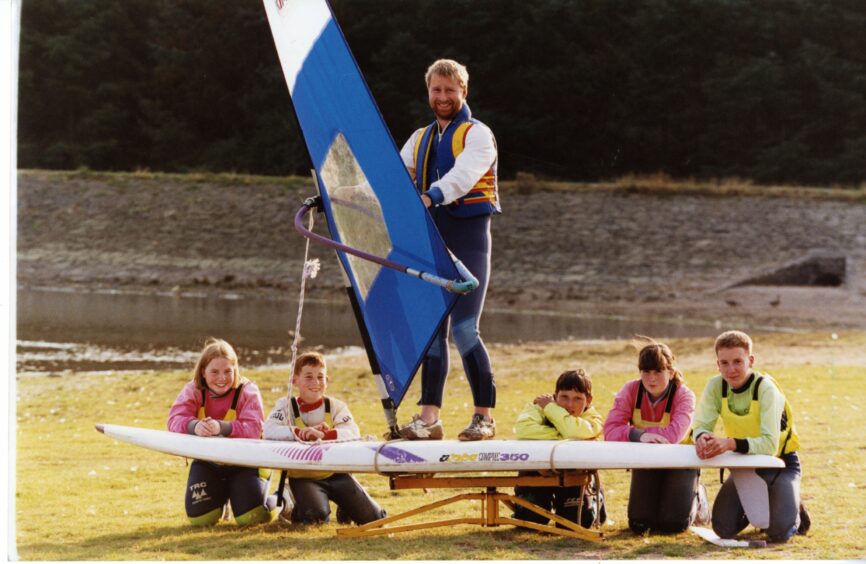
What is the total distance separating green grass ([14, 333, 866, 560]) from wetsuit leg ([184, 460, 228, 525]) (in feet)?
0.23

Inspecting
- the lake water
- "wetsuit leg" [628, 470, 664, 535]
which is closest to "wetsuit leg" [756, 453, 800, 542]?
"wetsuit leg" [628, 470, 664, 535]

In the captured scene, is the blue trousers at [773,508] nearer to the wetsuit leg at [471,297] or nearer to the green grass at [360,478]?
the green grass at [360,478]

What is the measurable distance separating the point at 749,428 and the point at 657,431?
1.18ft

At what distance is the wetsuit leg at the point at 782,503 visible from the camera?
194 inches

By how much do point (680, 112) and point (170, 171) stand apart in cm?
1180

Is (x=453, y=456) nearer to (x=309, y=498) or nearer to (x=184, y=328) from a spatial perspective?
(x=309, y=498)

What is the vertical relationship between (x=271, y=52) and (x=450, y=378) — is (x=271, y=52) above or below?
above

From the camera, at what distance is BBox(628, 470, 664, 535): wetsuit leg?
507 cm

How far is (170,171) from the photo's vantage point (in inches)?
1153

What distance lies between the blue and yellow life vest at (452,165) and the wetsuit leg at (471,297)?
0.18 feet

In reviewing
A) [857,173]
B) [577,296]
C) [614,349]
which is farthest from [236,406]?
[857,173]

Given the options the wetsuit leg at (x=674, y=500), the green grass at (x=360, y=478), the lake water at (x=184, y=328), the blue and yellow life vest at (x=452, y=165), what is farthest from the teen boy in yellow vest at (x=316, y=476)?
the lake water at (x=184, y=328)

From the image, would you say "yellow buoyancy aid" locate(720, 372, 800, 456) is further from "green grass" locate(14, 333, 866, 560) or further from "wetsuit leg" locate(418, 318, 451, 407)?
"wetsuit leg" locate(418, 318, 451, 407)

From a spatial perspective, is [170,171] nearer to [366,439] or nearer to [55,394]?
[55,394]
